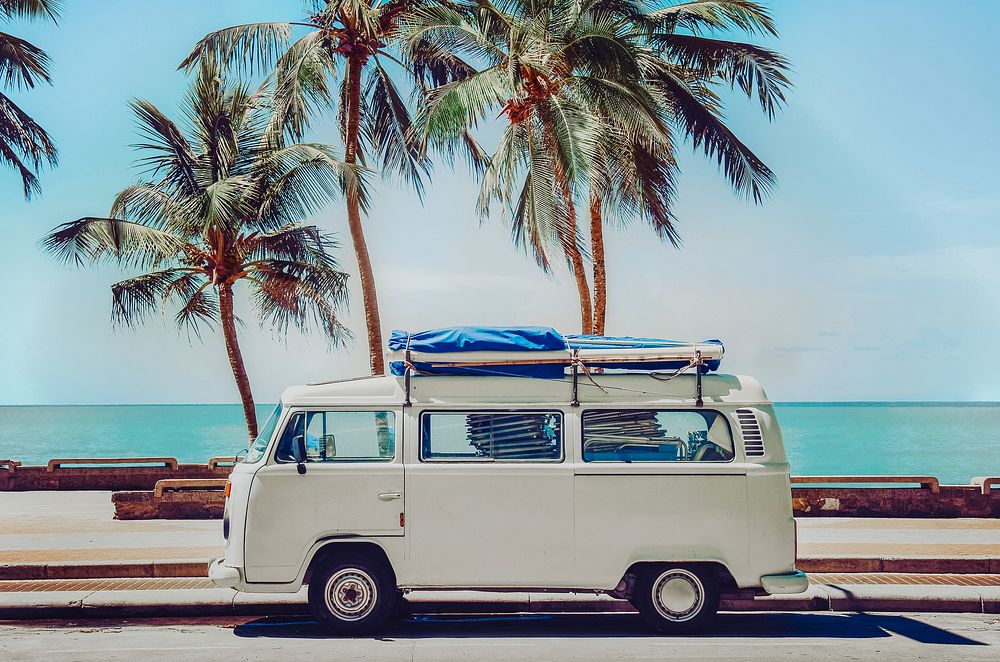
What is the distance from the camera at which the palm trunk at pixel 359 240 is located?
18047mm

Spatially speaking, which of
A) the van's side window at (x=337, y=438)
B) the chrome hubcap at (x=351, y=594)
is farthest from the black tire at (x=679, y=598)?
the van's side window at (x=337, y=438)

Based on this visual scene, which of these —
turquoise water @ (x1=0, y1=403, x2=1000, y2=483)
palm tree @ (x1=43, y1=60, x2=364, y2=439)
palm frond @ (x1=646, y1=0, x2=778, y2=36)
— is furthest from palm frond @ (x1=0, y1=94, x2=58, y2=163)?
turquoise water @ (x1=0, y1=403, x2=1000, y2=483)

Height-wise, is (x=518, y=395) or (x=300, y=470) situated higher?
(x=518, y=395)

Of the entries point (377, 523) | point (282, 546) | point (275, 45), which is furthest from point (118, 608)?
point (275, 45)

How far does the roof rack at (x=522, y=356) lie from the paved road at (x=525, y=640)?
6.73 ft

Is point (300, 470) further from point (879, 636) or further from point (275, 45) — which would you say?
point (275, 45)

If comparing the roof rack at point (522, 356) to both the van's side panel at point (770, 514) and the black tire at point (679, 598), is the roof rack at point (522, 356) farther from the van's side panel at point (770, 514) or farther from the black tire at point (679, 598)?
the black tire at point (679, 598)

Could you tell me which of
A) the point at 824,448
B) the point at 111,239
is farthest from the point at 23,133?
the point at 824,448

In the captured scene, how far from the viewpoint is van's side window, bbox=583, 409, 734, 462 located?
834 centimetres

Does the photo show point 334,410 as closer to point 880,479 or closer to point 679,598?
point 679,598

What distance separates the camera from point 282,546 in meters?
8.20

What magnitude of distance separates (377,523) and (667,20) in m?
12.7

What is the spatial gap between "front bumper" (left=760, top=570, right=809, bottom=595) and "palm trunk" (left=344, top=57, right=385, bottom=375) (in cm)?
1089

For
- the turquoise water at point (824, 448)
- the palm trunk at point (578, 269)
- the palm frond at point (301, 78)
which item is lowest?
the turquoise water at point (824, 448)
